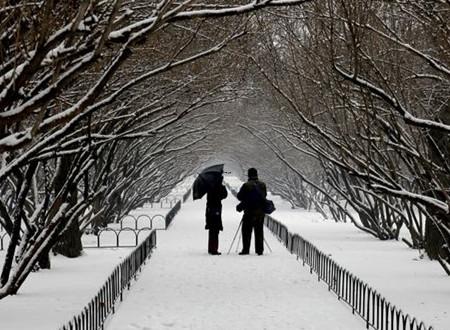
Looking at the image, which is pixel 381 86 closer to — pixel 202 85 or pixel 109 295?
pixel 109 295

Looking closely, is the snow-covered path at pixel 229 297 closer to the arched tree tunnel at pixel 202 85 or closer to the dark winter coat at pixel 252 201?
the dark winter coat at pixel 252 201

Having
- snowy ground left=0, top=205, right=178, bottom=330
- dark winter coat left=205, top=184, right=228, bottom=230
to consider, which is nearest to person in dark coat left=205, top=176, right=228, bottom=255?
dark winter coat left=205, top=184, right=228, bottom=230

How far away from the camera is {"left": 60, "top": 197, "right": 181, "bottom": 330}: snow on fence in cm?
773

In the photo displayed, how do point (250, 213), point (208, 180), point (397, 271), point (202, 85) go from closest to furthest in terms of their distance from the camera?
point (397, 271)
point (202, 85)
point (250, 213)
point (208, 180)

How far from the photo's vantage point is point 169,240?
2302cm

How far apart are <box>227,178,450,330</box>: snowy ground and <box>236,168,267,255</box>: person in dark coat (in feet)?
5.74

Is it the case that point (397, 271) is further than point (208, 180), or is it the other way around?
point (208, 180)

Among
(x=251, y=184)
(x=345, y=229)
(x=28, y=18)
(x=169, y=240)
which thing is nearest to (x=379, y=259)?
(x=251, y=184)

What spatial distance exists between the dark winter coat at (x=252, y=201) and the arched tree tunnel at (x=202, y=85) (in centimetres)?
165

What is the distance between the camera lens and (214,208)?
18.7 m

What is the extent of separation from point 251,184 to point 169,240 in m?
5.21

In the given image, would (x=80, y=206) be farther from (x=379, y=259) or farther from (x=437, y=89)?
(x=379, y=259)

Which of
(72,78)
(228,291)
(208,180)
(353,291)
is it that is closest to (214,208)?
(208,180)

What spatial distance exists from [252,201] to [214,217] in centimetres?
98
